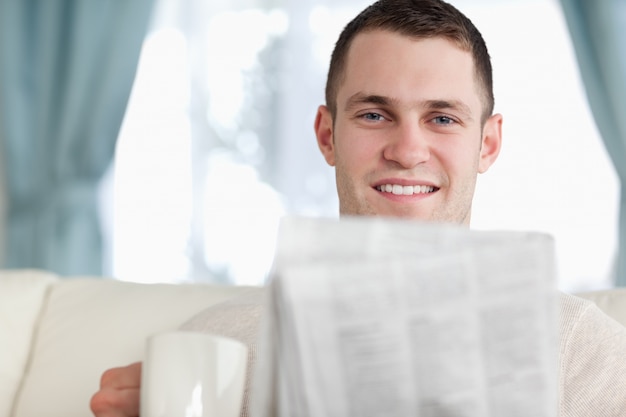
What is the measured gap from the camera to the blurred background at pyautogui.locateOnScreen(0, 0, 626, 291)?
2955mm

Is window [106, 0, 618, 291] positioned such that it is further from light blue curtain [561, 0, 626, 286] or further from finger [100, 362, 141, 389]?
finger [100, 362, 141, 389]

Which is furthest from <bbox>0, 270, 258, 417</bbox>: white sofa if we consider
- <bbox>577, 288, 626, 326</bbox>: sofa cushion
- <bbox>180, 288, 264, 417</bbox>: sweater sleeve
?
<bbox>577, 288, 626, 326</bbox>: sofa cushion

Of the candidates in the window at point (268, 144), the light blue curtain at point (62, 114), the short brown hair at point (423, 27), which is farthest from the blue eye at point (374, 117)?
the light blue curtain at point (62, 114)

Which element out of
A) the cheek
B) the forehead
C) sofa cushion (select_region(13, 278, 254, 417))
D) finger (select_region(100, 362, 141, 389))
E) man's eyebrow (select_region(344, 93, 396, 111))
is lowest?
sofa cushion (select_region(13, 278, 254, 417))

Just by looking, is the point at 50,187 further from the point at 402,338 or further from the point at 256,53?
the point at 402,338

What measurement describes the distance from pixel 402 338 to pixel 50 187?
291 centimetres

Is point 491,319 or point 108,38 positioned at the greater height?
point 108,38

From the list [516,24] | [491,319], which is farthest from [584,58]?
[491,319]

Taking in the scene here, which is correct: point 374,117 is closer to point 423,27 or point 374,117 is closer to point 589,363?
point 423,27

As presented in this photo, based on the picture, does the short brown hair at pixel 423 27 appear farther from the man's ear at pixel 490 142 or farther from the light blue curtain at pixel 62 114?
the light blue curtain at pixel 62 114

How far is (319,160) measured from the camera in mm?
3188

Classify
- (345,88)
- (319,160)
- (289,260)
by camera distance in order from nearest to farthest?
(289,260)
(345,88)
(319,160)

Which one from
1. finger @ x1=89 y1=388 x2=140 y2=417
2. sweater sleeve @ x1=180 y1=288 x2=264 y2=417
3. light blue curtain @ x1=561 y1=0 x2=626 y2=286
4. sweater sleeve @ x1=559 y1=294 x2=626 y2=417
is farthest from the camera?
light blue curtain @ x1=561 y1=0 x2=626 y2=286

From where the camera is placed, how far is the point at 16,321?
1685mm
